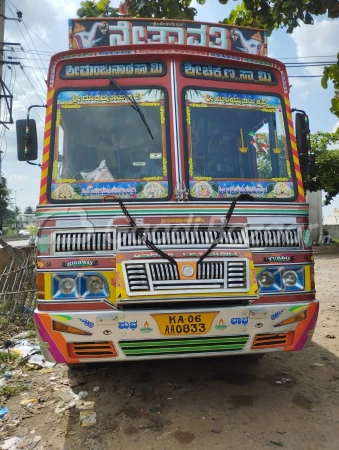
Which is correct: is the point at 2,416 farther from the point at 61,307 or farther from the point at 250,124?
the point at 250,124

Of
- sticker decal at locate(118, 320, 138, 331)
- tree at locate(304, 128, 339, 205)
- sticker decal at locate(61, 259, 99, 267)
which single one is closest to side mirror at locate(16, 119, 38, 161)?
sticker decal at locate(61, 259, 99, 267)

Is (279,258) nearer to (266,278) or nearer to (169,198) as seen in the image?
(266,278)

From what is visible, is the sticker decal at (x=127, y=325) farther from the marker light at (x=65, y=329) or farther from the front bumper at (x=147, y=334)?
the marker light at (x=65, y=329)

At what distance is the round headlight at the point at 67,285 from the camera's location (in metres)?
3.19

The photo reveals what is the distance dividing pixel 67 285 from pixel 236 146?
6.54ft

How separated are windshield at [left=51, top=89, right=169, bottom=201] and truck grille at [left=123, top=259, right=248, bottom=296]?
759mm

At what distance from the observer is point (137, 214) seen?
3316 mm

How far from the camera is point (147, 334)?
10.0 ft

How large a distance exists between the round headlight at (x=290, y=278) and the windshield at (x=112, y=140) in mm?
1264

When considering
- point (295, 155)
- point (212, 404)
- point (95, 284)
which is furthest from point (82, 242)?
point (295, 155)

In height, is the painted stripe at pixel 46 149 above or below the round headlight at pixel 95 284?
above

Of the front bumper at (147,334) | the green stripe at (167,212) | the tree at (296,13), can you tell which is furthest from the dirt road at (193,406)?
the tree at (296,13)

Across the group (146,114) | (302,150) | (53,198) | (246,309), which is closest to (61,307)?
(53,198)

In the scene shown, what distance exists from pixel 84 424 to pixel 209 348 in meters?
1.22
